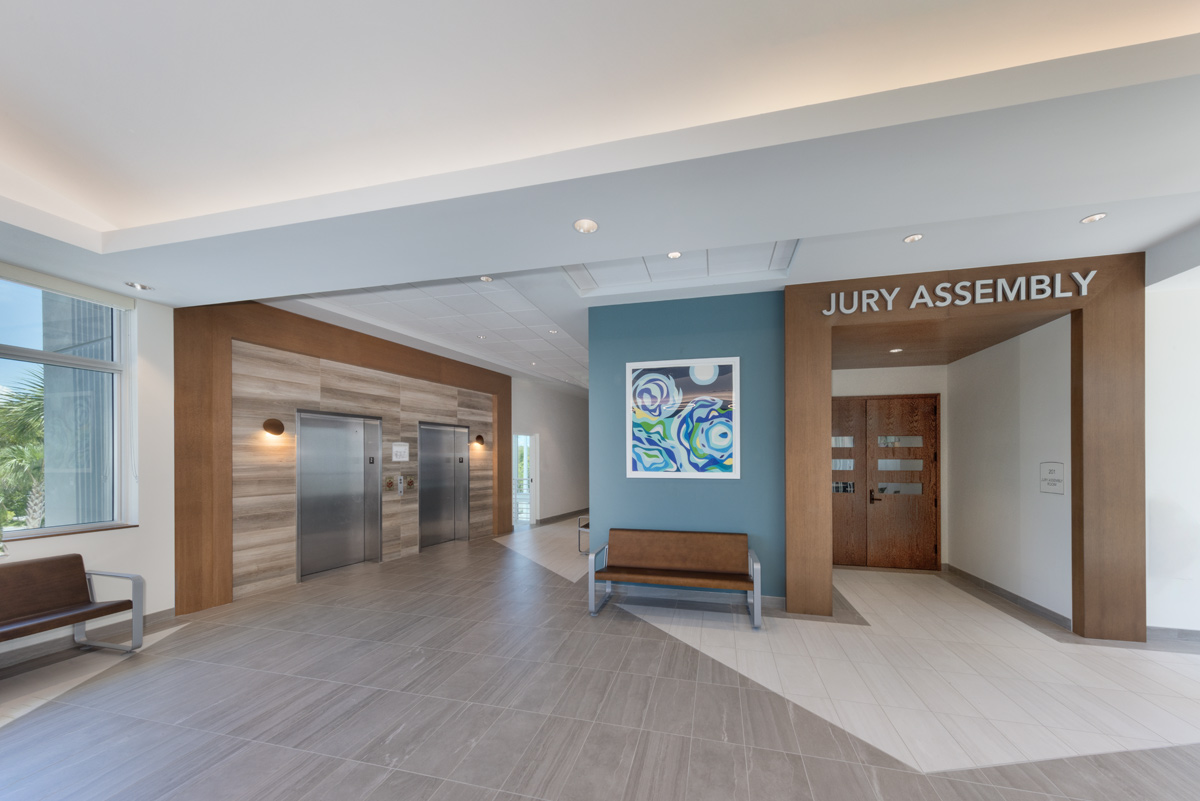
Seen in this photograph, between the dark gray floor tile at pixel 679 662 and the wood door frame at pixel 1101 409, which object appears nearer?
the dark gray floor tile at pixel 679 662

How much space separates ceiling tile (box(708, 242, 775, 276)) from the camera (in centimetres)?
455

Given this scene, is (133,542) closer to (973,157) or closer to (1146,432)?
(973,157)

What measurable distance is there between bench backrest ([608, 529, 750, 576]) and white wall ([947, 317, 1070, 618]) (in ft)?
9.80

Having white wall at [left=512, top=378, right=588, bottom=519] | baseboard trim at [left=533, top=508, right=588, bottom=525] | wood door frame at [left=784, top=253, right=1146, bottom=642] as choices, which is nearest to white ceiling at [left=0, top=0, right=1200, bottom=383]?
wood door frame at [left=784, top=253, right=1146, bottom=642]

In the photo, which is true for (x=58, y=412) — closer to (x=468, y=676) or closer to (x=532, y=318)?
(x=468, y=676)

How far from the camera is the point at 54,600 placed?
420 cm

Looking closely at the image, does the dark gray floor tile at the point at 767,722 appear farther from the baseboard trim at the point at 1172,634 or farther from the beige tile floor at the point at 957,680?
the baseboard trim at the point at 1172,634

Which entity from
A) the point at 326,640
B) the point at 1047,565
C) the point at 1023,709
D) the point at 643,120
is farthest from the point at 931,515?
the point at 326,640

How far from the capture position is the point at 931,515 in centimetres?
714

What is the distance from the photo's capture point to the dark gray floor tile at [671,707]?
10.4ft

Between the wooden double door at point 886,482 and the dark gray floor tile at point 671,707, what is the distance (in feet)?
15.6

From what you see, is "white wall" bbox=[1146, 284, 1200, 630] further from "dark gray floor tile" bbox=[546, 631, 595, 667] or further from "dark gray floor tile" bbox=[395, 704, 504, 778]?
"dark gray floor tile" bbox=[395, 704, 504, 778]

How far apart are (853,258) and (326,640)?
5917 millimetres

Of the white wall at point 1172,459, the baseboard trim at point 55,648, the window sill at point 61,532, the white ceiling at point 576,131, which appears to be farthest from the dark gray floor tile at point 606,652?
the white wall at point 1172,459
